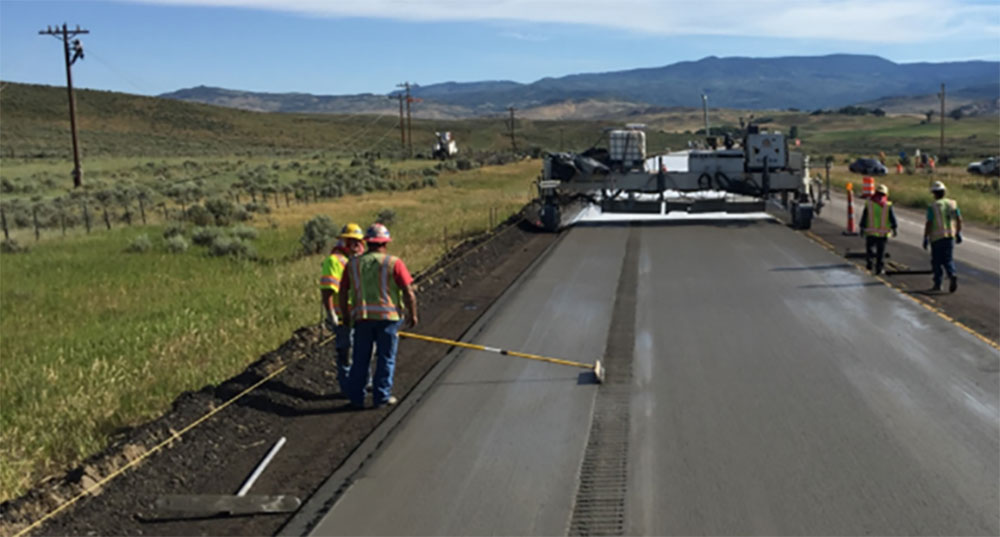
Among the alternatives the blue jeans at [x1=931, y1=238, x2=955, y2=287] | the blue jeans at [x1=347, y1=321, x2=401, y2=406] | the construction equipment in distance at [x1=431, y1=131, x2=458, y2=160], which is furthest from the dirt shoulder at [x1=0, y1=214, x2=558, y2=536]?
the construction equipment in distance at [x1=431, y1=131, x2=458, y2=160]

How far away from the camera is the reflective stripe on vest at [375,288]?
9375 mm

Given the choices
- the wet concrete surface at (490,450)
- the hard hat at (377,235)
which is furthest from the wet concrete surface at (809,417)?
the hard hat at (377,235)

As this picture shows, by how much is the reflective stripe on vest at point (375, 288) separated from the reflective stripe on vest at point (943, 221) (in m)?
9.90

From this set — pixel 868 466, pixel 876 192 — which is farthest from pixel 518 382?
pixel 876 192

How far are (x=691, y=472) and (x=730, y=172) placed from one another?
2083 cm

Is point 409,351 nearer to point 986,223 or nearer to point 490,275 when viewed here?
point 490,275

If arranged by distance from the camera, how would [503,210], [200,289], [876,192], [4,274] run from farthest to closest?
[503,210]
[4,274]
[200,289]
[876,192]

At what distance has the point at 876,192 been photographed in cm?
1720

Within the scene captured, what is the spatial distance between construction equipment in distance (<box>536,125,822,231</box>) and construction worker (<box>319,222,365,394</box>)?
1621 centimetres

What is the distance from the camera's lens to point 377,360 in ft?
30.8

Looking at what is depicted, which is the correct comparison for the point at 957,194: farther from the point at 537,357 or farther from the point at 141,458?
the point at 141,458

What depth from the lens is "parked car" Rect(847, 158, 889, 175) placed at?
191 ft

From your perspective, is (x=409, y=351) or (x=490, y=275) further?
(x=490, y=275)

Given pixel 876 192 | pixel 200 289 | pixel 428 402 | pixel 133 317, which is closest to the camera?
pixel 428 402
